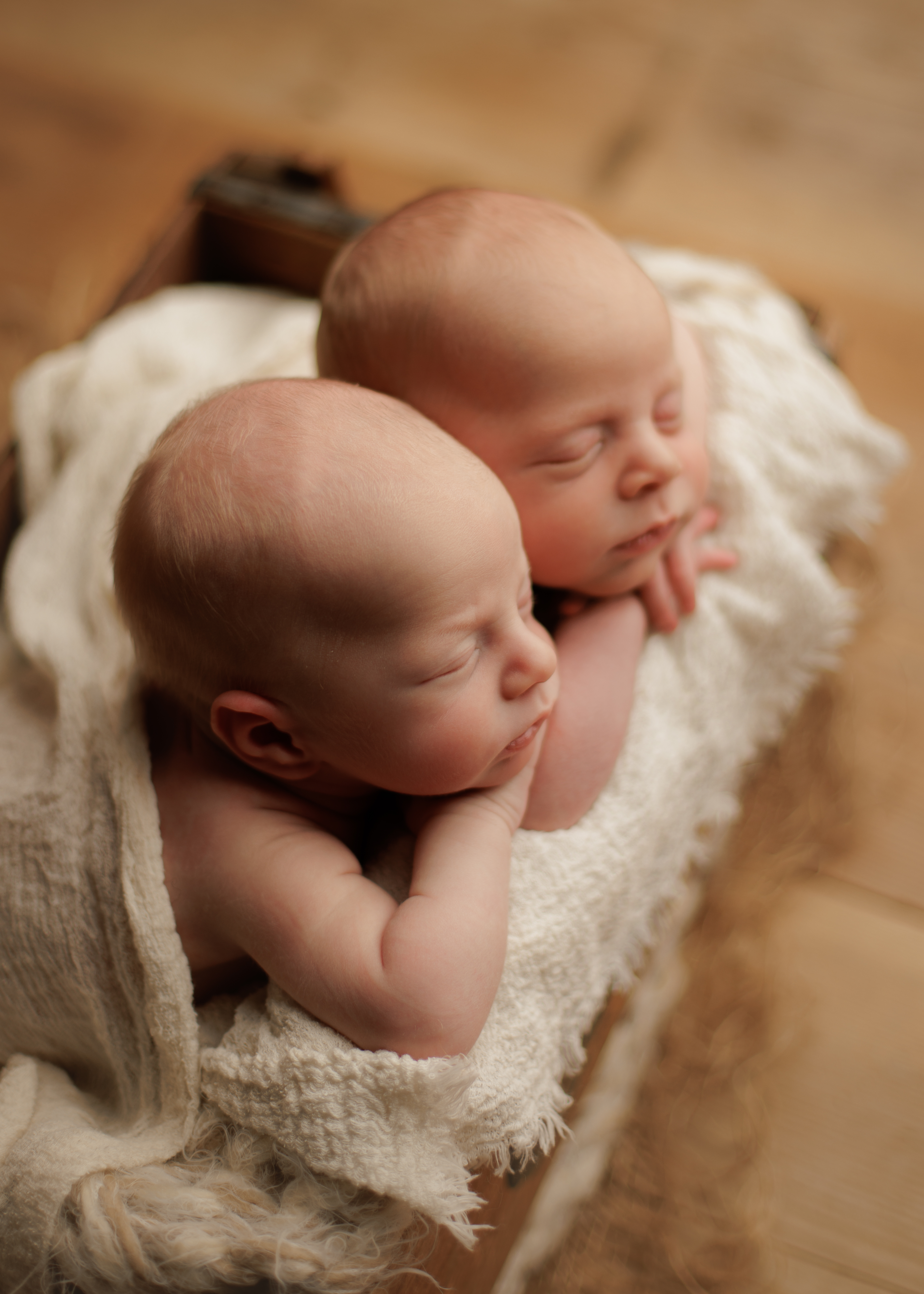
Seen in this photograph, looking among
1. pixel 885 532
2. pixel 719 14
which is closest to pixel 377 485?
pixel 885 532

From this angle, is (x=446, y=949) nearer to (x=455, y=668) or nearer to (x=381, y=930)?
(x=381, y=930)

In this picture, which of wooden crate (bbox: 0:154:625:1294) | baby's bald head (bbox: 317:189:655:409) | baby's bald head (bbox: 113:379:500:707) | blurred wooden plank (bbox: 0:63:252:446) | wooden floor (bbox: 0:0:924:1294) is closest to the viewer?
baby's bald head (bbox: 113:379:500:707)

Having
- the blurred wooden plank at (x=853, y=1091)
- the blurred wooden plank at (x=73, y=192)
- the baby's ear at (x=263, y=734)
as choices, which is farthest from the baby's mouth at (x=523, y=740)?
the blurred wooden plank at (x=73, y=192)

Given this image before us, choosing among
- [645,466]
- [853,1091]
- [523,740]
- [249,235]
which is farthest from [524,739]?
[249,235]

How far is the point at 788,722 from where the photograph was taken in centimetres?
114

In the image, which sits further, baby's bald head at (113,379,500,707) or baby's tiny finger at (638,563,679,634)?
baby's tiny finger at (638,563,679,634)

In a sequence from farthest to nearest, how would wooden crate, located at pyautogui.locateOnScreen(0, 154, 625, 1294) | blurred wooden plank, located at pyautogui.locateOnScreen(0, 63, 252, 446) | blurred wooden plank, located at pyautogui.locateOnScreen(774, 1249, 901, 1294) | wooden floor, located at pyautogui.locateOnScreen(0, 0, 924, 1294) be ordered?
blurred wooden plank, located at pyautogui.locateOnScreen(0, 63, 252, 446), wooden floor, located at pyautogui.locateOnScreen(0, 0, 924, 1294), wooden crate, located at pyautogui.locateOnScreen(0, 154, 625, 1294), blurred wooden plank, located at pyautogui.locateOnScreen(774, 1249, 901, 1294)

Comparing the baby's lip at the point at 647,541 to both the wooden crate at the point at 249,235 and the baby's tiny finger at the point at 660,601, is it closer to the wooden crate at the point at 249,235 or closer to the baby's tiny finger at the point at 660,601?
the baby's tiny finger at the point at 660,601

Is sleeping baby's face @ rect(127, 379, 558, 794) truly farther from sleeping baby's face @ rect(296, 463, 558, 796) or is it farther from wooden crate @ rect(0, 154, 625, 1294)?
wooden crate @ rect(0, 154, 625, 1294)

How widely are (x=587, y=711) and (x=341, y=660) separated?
0.78 feet

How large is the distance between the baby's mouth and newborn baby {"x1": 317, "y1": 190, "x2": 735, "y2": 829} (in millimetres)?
77

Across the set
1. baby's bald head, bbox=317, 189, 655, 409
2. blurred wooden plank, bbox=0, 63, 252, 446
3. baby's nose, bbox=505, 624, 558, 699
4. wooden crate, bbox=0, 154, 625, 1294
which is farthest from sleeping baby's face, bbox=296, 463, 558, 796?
blurred wooden plank, bbox=0, 63, 252, 446

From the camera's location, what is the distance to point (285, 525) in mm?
584

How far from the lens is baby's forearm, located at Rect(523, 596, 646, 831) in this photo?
761 mm
